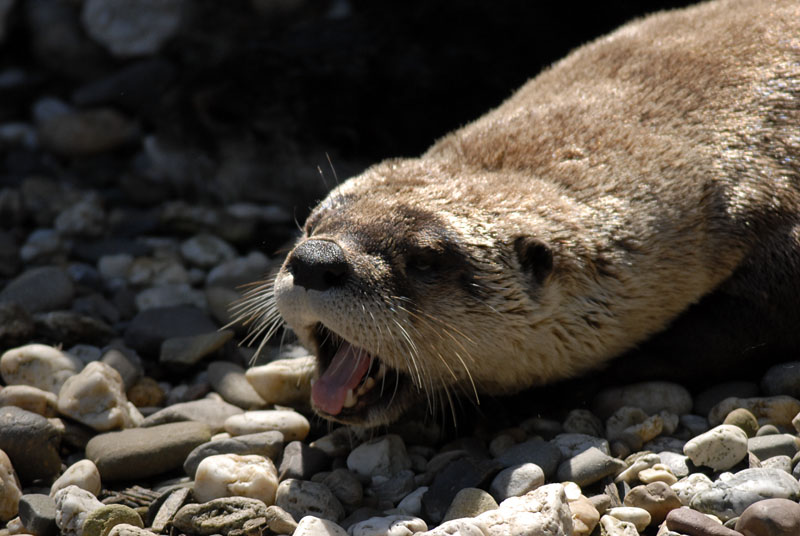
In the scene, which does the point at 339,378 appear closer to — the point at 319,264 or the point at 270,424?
the point at 270,424

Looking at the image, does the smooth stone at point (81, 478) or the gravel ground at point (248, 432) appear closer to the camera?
the gravel ground at point (248, 432)

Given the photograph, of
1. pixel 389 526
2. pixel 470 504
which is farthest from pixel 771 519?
pixel 389 526

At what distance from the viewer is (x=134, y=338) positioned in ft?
15.8

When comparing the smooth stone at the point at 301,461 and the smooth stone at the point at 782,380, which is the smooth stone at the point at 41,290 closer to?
the smooth stone at the point at 301,461

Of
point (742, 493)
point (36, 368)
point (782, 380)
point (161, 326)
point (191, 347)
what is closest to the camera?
point (742, 493)

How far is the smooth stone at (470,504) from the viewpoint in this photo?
332cm

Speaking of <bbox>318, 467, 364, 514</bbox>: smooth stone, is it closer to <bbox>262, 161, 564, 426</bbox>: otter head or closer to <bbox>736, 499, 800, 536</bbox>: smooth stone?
<bbox>262, 161, 564, 426</bbox>: otter head

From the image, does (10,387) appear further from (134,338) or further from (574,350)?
(574,350)

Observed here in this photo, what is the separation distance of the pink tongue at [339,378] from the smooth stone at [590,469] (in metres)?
0.87

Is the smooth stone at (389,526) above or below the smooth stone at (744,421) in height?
above

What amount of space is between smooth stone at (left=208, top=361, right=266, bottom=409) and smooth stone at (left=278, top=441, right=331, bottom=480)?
19.9 inches

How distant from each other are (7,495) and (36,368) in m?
0.91

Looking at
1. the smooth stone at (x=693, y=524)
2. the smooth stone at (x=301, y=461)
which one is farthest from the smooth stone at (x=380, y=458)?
the smooth stone at (x=693, y=524)

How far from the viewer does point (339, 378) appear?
12.7ft
